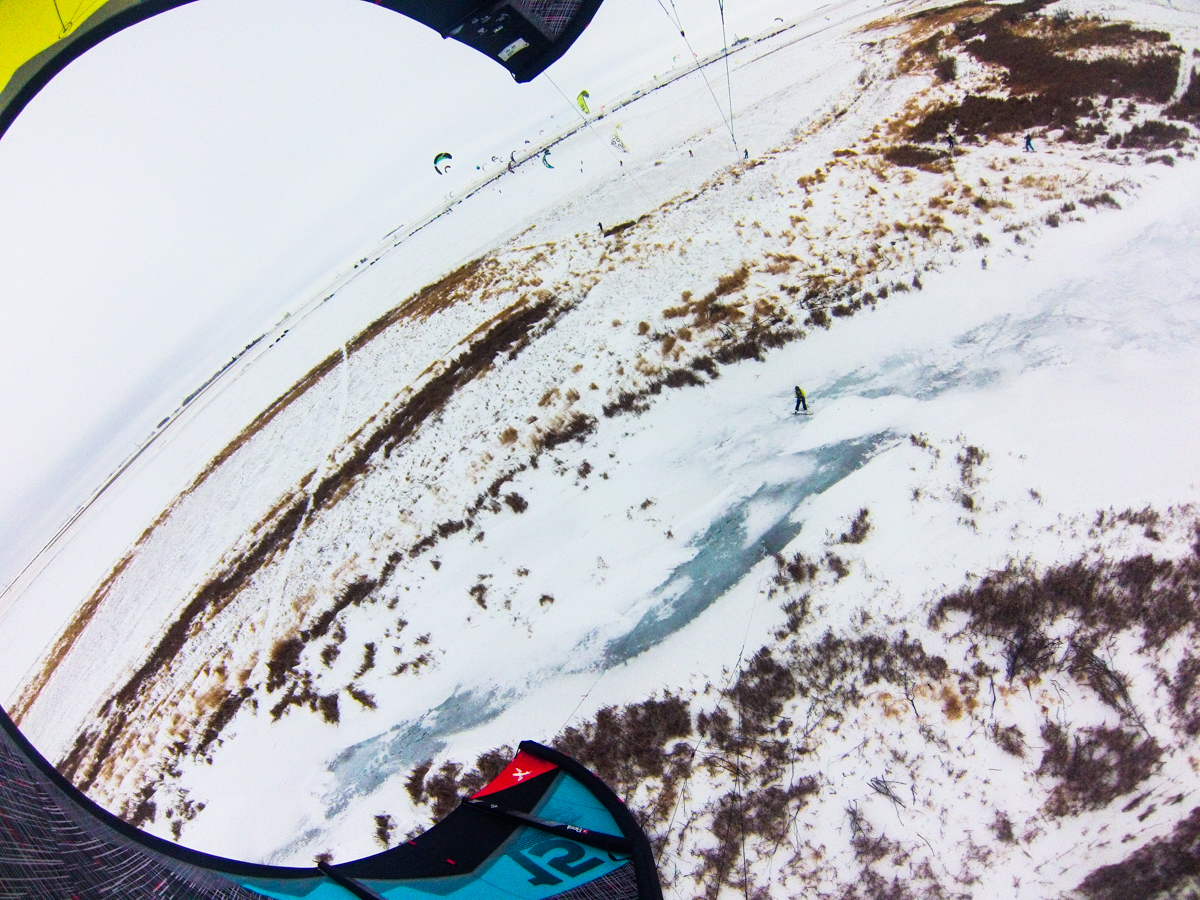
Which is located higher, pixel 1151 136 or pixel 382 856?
pixel 1151 136

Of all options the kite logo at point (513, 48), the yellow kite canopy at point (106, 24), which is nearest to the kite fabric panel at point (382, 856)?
the yellow kite canopy at point (106, 24)

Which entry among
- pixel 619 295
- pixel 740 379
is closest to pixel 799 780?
pixel 740 379

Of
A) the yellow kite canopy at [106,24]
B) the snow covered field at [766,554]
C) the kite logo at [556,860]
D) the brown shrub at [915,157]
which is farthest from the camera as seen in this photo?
the brown shrub at [915,157]

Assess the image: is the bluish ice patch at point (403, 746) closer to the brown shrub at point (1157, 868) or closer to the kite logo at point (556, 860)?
the kite logo at point (556, 860)

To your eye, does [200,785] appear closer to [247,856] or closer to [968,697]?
[247,856]

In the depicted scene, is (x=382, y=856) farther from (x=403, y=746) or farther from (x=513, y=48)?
(x=513, y=48)

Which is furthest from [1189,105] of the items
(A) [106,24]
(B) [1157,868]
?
(A) [106,24]
